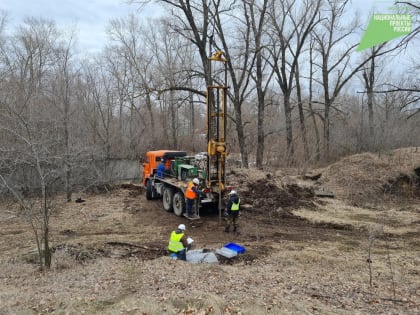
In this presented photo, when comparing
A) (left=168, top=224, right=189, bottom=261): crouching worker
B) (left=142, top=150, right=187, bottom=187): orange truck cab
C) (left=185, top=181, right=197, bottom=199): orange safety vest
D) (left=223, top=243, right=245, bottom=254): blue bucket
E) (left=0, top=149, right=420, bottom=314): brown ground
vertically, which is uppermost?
(left=142, top=150, right=187, bottom=187): orange truck cab

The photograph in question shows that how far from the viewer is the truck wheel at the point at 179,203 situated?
12.4 metres

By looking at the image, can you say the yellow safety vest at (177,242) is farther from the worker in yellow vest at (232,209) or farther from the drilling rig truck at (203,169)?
the drilling rig truck at (203,169)

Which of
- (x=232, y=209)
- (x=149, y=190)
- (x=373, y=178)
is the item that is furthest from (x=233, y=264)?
(x=373, y=178)

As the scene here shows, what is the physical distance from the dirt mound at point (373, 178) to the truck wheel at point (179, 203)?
8.00m

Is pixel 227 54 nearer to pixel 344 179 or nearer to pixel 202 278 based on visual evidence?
pixel 344 179

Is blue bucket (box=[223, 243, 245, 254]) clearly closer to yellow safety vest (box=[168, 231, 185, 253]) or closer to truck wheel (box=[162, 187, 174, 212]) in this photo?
yellow safety vest (box=[168, 231, 185, 253])

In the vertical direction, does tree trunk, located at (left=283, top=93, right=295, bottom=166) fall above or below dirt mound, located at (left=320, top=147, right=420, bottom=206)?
above

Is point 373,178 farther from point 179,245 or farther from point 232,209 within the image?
point 179,245

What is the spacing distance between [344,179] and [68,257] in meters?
14.3

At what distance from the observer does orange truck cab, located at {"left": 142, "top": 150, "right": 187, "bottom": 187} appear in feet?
47.3

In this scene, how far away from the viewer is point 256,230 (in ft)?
36.9

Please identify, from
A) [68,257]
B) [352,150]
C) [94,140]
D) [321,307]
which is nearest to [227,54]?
[94,140]

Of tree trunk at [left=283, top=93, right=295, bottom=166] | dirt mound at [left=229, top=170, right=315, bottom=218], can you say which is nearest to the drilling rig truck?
dirt mound at [left=229, top=170, right=315, bottom=218]

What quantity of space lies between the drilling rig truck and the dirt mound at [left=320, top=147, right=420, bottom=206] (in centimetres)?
725
